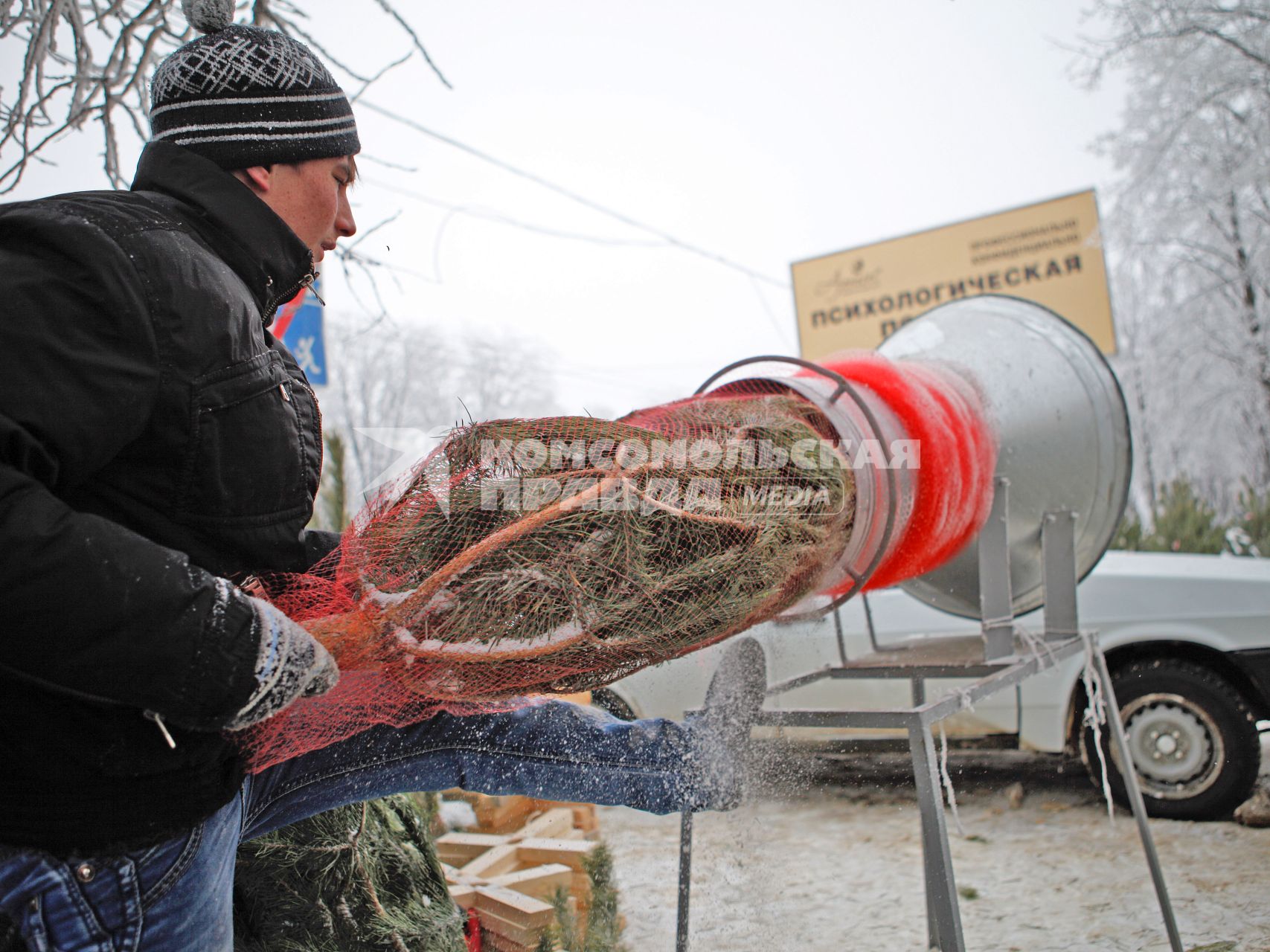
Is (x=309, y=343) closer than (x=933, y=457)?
No

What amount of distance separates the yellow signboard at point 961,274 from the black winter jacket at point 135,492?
14.9 metres

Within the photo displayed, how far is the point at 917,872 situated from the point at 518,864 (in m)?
1.81

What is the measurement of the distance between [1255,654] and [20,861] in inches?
196

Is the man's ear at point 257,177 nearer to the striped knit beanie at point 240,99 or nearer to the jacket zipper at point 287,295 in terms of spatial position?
the striped knit beanie at point 240,99

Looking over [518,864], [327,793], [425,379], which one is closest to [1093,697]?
[518,864]

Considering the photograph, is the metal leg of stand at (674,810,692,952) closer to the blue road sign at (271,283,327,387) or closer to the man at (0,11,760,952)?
the man at (0,11,760,952)

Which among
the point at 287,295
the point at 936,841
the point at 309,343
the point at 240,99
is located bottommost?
the point at 936,841

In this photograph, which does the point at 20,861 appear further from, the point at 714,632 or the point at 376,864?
the point at 376,864

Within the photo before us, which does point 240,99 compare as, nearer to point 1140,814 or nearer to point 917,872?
point 1140,814

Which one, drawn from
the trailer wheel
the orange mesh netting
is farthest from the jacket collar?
the trailer wheel

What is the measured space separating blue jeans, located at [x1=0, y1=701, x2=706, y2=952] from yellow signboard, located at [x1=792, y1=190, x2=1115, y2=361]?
14.3 metres

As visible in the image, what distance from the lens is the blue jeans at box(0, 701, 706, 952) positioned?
1.35 m

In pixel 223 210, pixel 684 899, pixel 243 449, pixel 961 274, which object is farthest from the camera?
pixel 961 274

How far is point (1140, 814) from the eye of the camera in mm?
3143
